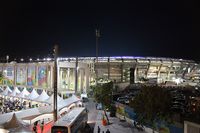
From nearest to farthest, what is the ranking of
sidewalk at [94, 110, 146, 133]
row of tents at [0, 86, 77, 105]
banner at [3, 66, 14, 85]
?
1. sidewalk at [94, 110, 146, 133]
2. row of tents at [0, 86, 77, 105]
3. banner at [3, 66, 14, 85]

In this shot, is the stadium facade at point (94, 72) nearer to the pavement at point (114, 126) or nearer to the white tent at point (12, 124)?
the pavement at point (114, 126)

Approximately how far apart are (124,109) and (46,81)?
85.5ft

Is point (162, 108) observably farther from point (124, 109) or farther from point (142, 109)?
point (124, 109)

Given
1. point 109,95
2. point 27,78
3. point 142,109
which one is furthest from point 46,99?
point 27,78

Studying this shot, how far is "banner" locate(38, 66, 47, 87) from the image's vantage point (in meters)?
53.2

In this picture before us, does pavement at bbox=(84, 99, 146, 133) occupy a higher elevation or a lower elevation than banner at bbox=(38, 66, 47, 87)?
lower

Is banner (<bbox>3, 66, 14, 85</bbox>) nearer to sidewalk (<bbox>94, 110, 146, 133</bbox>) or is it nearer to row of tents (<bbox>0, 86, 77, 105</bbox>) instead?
row of tents (<bbox>0, 86, 77, 105</bbox>)

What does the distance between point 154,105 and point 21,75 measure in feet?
143

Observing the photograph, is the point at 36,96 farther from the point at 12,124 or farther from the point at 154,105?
the point at 154,105

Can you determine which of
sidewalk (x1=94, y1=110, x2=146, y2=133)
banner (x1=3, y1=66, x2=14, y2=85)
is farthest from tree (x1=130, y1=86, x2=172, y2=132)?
banner (x1=3, y1=66, x2=14, y2=85)

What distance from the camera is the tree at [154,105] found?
20.1 metres

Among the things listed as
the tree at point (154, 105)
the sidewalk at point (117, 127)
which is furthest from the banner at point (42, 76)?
the tree at point (154, 105)

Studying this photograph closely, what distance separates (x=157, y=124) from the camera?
2116cm

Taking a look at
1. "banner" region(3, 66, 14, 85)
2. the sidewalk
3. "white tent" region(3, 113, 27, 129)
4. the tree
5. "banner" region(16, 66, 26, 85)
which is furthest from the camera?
"banner" region(3, 66, 14, 85)
